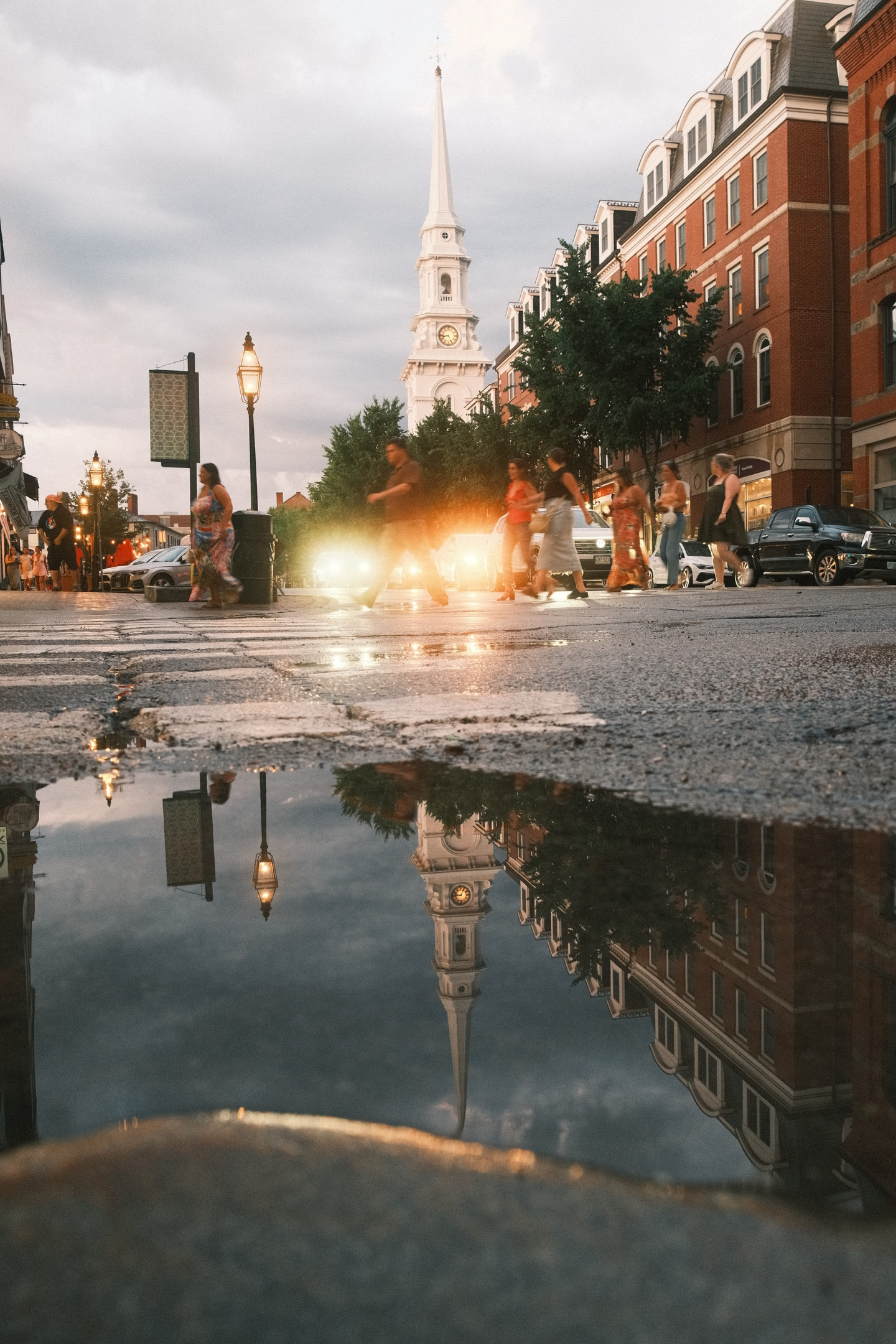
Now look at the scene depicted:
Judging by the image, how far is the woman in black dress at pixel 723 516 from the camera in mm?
15352

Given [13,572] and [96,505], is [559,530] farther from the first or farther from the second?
[13,572]

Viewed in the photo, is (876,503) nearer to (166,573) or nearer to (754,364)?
(754,364)

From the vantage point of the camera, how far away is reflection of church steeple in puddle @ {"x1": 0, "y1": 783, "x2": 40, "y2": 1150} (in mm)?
689

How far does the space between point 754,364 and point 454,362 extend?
60.0 m

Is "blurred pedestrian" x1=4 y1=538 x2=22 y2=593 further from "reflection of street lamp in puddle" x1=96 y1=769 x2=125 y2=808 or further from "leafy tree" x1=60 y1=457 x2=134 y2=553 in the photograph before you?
"reflection of street lamp in puddle" x1=96 y1=769 x2=125 y2=808

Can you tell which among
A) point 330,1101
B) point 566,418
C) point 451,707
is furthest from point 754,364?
point 330,1101

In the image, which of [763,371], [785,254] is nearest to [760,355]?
[763,371]

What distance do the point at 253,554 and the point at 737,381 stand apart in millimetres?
24976

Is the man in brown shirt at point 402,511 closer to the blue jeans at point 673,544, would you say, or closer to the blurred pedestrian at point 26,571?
the blue jeans at point 673,544

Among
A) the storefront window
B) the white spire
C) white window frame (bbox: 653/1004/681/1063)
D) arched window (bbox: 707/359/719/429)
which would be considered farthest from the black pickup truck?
the white spire

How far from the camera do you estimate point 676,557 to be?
1811cm

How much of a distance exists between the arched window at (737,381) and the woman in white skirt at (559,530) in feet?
74.6

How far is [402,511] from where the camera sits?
12.3 metres

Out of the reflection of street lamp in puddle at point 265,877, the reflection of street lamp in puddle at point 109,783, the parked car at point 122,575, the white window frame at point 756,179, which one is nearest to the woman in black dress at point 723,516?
the reflection of street lamp in puddle at point 109,783
